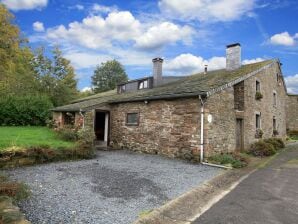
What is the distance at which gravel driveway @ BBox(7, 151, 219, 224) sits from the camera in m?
5.41

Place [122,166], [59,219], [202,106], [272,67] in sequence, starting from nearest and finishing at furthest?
[59,219], [122,166], [202,106], [272,67]

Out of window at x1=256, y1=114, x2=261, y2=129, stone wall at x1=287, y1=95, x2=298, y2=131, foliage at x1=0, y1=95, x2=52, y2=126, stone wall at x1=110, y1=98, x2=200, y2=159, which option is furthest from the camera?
stone wall at x1=287, y1=95, x2=298, y2=131

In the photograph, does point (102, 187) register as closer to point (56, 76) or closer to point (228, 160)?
point (228, 160)

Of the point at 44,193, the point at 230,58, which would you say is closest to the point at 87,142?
the point at 44,193

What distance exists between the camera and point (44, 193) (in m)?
6.57

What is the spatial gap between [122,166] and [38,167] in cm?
311

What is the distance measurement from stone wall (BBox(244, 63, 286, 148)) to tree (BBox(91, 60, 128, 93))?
3463cm

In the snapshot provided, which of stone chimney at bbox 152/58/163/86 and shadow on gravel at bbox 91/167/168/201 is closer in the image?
shadow on gravel at bbox 91/167/168/201

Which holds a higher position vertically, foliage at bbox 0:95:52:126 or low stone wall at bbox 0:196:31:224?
foliage at bbox 0:95:52:126

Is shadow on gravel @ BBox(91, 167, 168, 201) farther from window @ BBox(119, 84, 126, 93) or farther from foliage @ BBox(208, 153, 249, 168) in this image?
window @ BBox(119, 84, 126, 93)

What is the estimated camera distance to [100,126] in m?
19.4

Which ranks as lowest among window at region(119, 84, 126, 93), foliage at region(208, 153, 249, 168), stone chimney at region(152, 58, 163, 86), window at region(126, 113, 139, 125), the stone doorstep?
the stone doorstep

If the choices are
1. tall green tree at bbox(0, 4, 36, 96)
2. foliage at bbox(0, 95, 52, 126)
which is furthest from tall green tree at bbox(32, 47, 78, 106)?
foliage at bbox(0, 95, 52, 126)

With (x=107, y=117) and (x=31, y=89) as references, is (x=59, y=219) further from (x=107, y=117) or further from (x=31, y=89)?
(x=31, y=89)
